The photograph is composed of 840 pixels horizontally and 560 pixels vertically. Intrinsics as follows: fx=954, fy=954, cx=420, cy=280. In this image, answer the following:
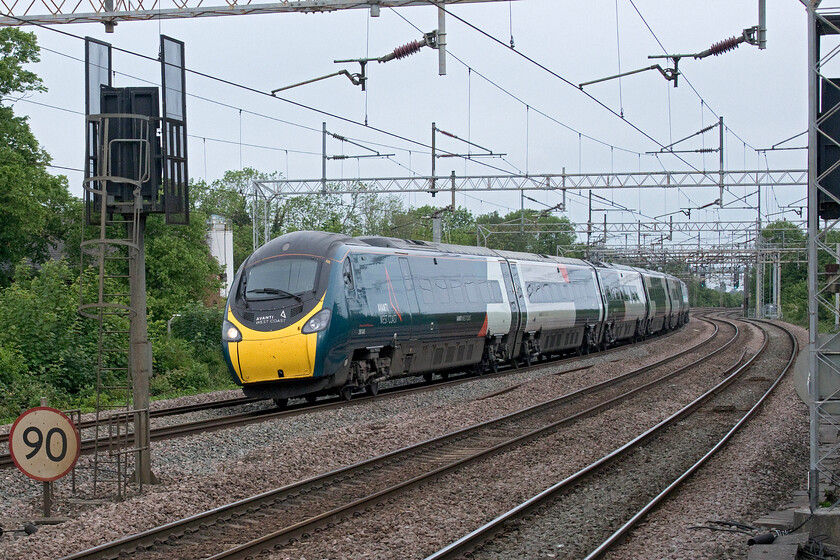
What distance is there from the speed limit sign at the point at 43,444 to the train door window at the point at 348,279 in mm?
7546

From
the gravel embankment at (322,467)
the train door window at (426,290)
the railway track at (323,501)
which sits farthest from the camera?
the train door window at (426,290)

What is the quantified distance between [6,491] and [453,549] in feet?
16.8

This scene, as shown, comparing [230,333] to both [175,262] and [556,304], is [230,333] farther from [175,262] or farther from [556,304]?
[175,262]

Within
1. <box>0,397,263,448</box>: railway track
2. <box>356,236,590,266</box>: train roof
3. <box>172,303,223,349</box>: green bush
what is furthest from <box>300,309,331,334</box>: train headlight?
<box>172,303,223,349</box>: green bush

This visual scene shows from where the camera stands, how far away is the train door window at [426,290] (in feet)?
64.8

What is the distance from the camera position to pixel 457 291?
21547 millimetres

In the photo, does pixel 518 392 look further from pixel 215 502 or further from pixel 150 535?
pixel 150 535

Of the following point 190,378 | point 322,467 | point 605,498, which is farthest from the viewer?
point 190,378

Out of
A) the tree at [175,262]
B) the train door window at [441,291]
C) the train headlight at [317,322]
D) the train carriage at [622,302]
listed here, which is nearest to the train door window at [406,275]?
the train door window at [441,291]

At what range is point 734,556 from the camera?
8094 millimetres

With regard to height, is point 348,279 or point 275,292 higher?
point 348,279

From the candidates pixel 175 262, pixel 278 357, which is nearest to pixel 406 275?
pixel 278 357

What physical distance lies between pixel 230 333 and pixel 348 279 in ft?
7.40

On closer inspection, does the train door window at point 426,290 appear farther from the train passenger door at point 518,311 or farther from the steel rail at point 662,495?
the steel rail at point 662,495
